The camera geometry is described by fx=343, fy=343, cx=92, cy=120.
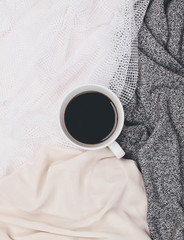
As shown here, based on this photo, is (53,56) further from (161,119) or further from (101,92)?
(161,119)

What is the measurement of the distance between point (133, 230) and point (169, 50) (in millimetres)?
352

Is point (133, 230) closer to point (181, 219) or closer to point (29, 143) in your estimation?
point (181, 219)

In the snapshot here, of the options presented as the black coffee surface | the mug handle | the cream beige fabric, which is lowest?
the cream beige fabric

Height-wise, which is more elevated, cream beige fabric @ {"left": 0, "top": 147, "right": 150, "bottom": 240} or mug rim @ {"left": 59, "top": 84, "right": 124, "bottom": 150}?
mug rim @ {"left": 59, "top": 84, "right": 124, "bottom": 150}

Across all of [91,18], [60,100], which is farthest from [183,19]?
[60,100]

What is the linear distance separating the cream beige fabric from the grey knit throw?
1.1 inches

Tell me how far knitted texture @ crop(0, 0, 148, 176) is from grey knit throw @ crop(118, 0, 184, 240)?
3 cm

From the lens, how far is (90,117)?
651 mm

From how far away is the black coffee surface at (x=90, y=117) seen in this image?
627 millimetres

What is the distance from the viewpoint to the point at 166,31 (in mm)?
670

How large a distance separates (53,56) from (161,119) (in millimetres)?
241

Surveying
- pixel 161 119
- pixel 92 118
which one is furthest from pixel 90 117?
pixel 161 119

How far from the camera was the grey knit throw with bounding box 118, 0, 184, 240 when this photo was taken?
65cm

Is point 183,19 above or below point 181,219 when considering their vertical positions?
above
